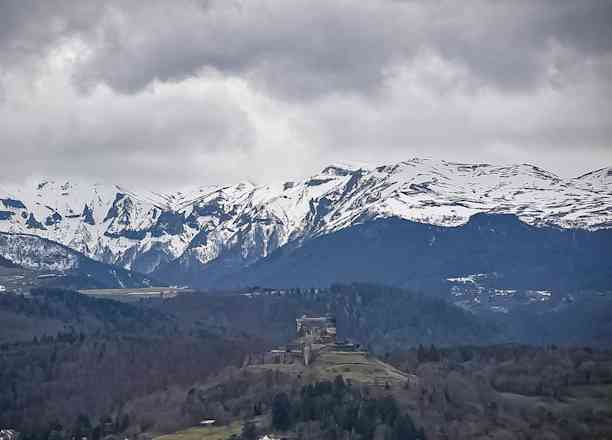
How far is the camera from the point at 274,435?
199125 mm

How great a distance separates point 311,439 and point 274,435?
17.3ft

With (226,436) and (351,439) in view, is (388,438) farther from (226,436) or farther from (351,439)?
(226,436)

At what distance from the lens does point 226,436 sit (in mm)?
198750

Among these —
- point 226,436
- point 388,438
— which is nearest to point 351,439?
point 388,438

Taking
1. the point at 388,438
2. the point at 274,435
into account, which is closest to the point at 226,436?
the point at 274,435

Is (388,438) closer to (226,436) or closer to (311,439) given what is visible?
(311,439)

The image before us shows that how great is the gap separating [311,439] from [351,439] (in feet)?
18.7

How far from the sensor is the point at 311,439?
19900cm

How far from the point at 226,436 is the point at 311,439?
473 inches

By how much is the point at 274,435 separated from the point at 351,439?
10.9m

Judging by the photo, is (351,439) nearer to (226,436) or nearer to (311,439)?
(311,439)

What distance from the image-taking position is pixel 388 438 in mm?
199875
